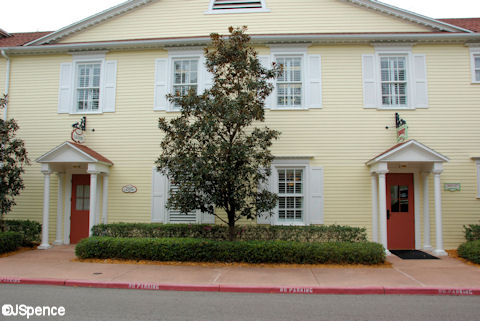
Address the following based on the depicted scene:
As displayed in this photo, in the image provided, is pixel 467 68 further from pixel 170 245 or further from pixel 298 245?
pixel 170 245

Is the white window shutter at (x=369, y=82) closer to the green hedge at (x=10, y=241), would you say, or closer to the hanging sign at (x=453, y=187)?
the hanging sign at (x=453, y=187)

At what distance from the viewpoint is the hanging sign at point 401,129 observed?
34.0ft

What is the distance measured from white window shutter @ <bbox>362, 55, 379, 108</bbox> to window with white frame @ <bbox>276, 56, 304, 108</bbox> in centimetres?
208

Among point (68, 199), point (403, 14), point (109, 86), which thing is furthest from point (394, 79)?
point (68, 199)

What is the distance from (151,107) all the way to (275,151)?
457 cm

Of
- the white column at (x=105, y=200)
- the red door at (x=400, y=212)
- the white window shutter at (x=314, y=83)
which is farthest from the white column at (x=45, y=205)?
the red door at (x=400, y=212)

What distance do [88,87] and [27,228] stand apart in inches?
206

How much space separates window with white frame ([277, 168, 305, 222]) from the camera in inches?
440

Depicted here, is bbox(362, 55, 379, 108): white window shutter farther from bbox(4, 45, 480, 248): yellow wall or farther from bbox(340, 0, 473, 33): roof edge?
bbox(340, 0, 473, 33): roof edge

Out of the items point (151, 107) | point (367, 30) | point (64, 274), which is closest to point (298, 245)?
point (64, 274)

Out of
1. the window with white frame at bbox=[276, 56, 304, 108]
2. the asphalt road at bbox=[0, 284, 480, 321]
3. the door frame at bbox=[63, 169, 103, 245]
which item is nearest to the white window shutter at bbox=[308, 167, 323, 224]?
the window with white frame at bbox=[276, 56, 304, 108]

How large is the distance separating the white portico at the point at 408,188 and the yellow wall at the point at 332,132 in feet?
0.84

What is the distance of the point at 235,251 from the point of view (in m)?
8.94

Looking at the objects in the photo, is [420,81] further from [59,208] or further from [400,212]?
[59,208]
